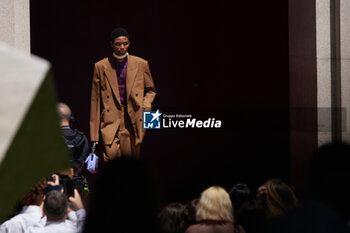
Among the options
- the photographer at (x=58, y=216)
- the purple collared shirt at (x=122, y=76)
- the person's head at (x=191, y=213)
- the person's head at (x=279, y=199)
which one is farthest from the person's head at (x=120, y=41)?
the photographer at (x=58, y=216)

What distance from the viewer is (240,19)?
9.80 meters

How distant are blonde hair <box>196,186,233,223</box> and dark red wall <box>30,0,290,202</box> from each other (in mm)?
4617

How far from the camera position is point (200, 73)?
32.4 ft

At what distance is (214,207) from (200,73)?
5.20 m

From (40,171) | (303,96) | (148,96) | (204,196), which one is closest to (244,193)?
(204,196)

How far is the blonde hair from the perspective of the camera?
15.9 ft

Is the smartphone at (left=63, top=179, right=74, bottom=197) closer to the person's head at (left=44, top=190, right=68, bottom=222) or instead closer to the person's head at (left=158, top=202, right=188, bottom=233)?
the person's head at (left=158, top=202, right=188, bottom=233)

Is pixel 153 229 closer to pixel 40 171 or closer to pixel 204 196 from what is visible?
pixel 40 171

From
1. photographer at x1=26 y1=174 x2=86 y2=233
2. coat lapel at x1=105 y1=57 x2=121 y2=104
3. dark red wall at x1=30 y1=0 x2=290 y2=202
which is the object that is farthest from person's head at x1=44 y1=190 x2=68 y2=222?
dark red wall at x1=30 y1=0 x2=290 y2=202

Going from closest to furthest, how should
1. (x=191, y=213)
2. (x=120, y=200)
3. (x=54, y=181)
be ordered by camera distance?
(x=120, y=200) → (x=191, y=213) → (x=54, y=181)

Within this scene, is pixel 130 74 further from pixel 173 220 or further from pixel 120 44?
pixel 173 220

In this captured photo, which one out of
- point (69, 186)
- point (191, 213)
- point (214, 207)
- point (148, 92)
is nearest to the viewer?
point (214, 207)

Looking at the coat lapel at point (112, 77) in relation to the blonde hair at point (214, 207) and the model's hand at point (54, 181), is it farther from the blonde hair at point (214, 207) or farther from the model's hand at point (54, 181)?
the blonde hair at point (214, 207)

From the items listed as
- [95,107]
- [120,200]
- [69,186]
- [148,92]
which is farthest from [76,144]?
[120,200]
